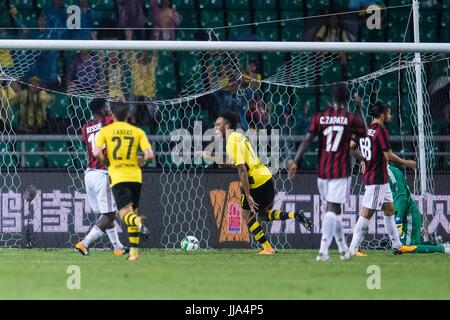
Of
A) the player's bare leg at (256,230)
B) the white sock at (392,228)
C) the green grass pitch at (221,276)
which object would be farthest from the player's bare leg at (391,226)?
the player's bare leg at (256,230)

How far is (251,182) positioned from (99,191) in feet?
6.40

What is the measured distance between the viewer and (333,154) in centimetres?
1328

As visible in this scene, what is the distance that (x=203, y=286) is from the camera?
10516mm

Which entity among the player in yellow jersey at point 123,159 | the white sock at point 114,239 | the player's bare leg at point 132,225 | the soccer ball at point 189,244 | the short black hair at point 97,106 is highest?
the short black hair at point 97,106

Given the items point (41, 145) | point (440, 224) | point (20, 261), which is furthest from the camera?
point (41, 145)

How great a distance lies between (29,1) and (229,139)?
7.34 m

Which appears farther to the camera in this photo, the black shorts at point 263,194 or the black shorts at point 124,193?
the black shorts at point 263,194

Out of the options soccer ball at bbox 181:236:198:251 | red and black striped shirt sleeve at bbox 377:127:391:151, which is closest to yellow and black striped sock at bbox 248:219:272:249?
soccer ball at bbox 181:236:198:251

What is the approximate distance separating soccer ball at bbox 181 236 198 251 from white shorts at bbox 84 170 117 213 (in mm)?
1405

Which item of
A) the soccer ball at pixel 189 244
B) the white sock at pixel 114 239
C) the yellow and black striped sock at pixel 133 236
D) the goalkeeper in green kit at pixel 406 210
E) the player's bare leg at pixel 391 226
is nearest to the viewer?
the yellow and black striped sock at pixel 133 236

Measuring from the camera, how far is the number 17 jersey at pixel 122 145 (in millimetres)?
13617

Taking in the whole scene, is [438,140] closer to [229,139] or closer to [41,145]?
[229,139]

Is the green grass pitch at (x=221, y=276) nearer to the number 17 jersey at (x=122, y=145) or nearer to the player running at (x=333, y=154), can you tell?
the player running at (x=333, y=154)
